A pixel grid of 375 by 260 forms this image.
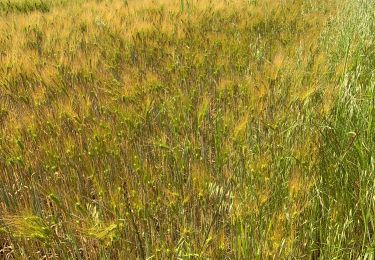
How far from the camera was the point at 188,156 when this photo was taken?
1546 mm

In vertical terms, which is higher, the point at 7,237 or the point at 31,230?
the point at 31,230

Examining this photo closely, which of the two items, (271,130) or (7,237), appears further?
(271,130)

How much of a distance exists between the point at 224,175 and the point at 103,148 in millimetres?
533

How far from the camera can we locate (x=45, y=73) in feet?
6.89

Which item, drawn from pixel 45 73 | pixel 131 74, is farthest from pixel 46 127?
pixel 131 74

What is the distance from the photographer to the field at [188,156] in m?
1.10

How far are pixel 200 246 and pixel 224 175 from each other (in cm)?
36

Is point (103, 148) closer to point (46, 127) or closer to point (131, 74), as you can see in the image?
point (46, 127)

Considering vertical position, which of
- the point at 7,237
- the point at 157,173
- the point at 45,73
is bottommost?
the point at 7,237

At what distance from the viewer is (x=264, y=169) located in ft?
4.11

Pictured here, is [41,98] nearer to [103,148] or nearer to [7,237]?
[103,148]

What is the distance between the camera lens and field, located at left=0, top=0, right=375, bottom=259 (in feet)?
3.62

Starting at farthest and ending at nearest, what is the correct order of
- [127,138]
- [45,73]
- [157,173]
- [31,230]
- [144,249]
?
1. [45,73]
2. [127,138]
3. [157,173]
4. [144,249]
5. [31,230]

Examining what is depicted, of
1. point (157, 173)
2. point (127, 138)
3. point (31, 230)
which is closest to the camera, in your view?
point (31, 230)
